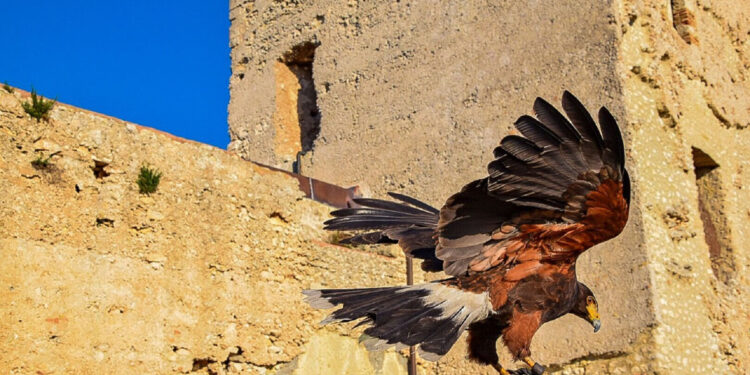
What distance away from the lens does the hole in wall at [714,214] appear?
8977 mm

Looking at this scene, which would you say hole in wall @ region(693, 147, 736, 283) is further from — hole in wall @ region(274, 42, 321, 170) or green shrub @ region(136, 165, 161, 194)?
green shrub @ region(136, 165, 161, 194)

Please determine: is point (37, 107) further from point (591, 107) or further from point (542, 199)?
point (591, 107)

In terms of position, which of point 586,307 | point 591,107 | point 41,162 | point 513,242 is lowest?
point 586,307

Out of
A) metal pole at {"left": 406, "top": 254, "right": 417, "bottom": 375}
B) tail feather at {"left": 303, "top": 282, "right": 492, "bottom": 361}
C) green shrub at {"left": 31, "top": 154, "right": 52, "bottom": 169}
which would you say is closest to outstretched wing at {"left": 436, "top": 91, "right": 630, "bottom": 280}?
tail feather at {"left": 303, "top": 282, "right": 492, "bottom": 361}

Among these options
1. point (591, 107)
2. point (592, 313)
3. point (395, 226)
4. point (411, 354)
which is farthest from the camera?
point (411, 354)

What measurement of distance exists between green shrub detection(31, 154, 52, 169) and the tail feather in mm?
2378

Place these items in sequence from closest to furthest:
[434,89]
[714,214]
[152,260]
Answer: [152,260], [714,214], [434,89]

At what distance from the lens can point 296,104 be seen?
451 inches

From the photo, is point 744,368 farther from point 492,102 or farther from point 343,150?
point 343,150

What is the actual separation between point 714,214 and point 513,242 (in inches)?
173

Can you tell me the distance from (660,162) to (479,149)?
1.67m

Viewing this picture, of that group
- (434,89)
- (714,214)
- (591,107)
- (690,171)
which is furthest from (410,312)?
(714,214)

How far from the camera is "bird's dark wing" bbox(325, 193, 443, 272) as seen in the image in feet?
19.1

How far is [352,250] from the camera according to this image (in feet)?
27.7
